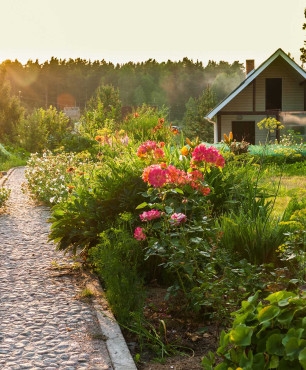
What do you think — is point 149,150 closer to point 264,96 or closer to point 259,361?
point 259,361

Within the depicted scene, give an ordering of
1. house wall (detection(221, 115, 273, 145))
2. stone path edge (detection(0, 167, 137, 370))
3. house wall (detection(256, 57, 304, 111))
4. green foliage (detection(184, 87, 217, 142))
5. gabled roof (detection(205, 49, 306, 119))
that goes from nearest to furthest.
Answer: stone path edge (detection(0, 167, 137, 370)), gabled roof (detection(205, 49, 306, 119)), house wall (detection(221, 115, 273, 145)), house wall (detection(256, 57, 304, 111)), green foliage (detection(184, 87, 217, 142))

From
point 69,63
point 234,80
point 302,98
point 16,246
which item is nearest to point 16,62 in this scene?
point 69,63

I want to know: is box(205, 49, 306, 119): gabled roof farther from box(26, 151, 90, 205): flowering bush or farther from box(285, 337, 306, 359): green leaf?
box(285, 337, 306, 359): green leaf

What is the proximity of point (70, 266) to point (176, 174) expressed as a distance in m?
2.30

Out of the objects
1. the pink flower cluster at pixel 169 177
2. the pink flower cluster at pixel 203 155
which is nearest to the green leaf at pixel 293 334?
the pink flower cluster at pixel 169 177

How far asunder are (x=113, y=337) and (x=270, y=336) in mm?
1910

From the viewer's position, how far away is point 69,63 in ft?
381

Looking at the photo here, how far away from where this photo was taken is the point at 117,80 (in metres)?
110

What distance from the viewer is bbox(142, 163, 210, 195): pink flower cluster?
4316mm

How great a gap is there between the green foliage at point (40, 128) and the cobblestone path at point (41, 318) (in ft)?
58.1

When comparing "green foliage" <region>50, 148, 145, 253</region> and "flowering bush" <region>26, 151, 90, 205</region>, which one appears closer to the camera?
"green foliage" <region>50, 148, 145, 253</region>

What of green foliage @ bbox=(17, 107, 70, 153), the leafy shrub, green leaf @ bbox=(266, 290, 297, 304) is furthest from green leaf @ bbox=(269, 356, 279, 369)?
green foliage @ bbox=(17, 107, 70, 153)

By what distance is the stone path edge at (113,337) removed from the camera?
11.8 ft

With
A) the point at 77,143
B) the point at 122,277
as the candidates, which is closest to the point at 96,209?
the point at 122,277
